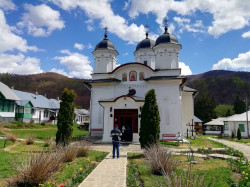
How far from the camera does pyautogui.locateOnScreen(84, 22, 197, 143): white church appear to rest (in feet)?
57.9

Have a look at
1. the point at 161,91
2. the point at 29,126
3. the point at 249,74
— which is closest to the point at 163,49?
the point at 161,91

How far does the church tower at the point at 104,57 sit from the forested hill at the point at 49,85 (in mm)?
61166

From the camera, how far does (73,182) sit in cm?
594

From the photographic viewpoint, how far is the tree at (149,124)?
11.4 m

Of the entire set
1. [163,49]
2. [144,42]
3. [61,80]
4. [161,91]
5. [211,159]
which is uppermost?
[61,80]

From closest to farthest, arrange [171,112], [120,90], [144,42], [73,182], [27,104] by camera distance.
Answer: [73,182] → [171,112] → [120,90] → [144,42] → [27,104]

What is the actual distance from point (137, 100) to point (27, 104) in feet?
80.6

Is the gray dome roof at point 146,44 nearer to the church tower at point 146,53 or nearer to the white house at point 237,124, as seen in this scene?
the church tower at point 146,53

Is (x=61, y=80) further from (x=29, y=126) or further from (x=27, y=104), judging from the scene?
(x=29, y=126)

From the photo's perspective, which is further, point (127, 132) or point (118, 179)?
point (127, 132)

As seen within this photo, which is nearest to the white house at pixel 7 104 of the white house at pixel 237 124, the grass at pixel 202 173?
the grass at pixel 202 173

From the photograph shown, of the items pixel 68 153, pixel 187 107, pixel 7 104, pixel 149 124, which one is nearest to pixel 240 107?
pixel 187 107

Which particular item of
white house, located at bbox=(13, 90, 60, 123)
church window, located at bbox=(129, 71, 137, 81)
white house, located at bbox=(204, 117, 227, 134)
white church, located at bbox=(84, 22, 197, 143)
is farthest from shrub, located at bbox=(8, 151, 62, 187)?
white house, located at bbox=(204, 117, 227, 134)

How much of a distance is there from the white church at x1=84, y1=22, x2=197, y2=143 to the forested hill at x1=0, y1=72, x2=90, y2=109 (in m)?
62.4
